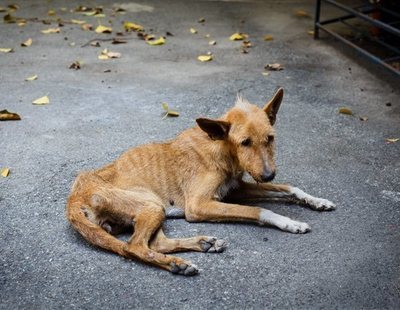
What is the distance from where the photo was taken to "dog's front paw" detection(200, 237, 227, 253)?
3.78 metres

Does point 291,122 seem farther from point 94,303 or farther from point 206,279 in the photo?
point 94,303

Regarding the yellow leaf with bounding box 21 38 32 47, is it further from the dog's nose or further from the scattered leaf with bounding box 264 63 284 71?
the dog's nose

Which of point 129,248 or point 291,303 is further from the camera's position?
point 129,248

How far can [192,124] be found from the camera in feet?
19.5

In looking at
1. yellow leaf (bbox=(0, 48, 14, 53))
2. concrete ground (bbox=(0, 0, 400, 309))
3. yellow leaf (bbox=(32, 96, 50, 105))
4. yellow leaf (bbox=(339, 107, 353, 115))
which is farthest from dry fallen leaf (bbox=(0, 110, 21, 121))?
yellow leaf (bbox=(339, 107, 353, 115))

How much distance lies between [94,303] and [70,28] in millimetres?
7280

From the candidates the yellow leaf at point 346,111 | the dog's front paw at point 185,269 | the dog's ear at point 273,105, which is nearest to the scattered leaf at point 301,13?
the yellow leaf at point 346,111

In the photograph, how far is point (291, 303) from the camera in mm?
3297

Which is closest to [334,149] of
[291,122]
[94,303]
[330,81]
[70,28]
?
[291,122]

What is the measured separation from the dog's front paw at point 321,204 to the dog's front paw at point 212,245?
0.91m

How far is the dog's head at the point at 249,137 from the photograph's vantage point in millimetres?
3893

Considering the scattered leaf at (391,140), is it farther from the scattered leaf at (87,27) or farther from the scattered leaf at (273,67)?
the scattered leaf at (87,27)

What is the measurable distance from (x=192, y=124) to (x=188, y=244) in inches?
92.9

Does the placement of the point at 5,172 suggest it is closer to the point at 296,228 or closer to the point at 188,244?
the point at 188,244
